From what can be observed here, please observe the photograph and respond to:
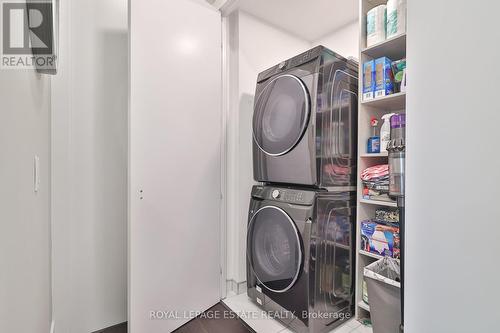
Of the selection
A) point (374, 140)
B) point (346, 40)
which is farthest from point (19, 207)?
point (346, 40)

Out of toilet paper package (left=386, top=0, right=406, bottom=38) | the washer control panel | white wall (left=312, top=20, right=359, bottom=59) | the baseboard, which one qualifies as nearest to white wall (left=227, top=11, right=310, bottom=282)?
the baseboard

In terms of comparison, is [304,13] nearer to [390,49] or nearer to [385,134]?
[390,49]

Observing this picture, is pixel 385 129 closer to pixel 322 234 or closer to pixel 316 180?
pixel 316 180

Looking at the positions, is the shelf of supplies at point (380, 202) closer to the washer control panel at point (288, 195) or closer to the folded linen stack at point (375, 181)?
the folded linen stack at point (375, 181)

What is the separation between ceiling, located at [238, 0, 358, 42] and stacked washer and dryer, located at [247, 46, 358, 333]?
0.66 m

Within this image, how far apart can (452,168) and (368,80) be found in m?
1.29

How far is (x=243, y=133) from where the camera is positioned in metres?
2.02

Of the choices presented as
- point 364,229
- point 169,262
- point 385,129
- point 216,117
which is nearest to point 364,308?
point 364,229

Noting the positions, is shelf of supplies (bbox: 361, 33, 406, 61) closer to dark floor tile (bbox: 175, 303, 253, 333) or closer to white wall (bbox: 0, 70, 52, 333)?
white wall (bbox: 0, 70, 52, 333)

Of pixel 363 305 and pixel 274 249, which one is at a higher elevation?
pixel 274 249

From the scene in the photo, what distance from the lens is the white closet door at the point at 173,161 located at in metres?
1.35

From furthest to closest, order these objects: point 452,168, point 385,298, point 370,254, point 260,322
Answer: point 260,322 → point 370,254 → point 385,298 → point 452,168

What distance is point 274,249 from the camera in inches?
63.2

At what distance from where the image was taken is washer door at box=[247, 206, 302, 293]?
4.71 ft
